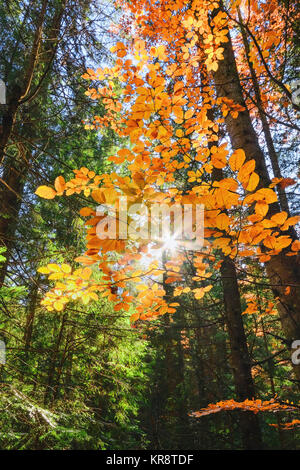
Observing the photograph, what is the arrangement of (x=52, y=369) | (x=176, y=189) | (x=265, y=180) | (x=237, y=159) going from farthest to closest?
1. (x=52, y=369)
2. (x=176, y=189)
3. (x=265, y=180)
4. (x=237, y=159)

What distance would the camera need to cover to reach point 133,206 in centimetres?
148

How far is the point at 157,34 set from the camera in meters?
6.91

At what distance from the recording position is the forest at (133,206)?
169cm

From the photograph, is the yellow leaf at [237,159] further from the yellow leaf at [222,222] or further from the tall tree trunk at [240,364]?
the tall tree trunk at [240,364]

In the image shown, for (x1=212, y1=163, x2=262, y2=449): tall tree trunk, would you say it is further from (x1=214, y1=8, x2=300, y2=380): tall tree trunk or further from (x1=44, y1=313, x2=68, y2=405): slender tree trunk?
(x1=44, y1=313, x2=68, y2=405): slender tree trunk

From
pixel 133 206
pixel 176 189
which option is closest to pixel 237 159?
pixel 133 206

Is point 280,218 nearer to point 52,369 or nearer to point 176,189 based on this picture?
point 176,189

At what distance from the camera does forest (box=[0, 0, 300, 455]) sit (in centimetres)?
169

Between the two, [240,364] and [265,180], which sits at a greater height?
[265,180]

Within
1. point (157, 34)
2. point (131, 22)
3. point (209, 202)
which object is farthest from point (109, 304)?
point (131, 22)

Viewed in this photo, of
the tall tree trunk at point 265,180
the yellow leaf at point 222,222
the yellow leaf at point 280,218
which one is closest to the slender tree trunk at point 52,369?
the tall tree trunk at point 265,180

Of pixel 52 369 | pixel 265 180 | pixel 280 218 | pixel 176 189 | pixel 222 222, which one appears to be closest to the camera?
pixel 222 222
